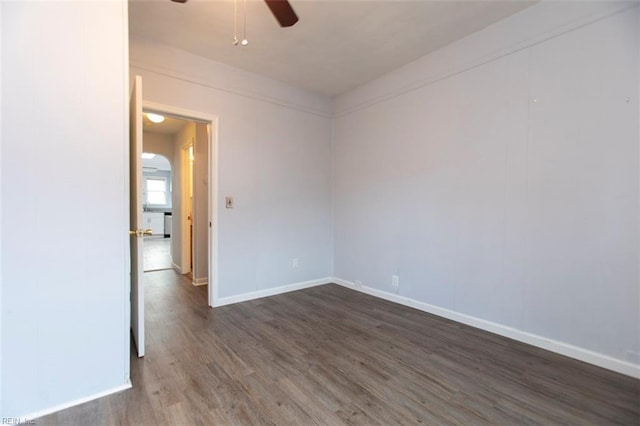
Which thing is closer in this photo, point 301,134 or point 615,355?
point 615,355

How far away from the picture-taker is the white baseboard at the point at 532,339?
6.85 ft

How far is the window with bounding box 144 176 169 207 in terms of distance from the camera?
1209 centimetres

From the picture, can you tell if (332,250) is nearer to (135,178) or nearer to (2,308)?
(135,178)

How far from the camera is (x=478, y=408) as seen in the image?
1.73m

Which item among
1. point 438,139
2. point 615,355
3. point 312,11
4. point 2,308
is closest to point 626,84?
point 438,139

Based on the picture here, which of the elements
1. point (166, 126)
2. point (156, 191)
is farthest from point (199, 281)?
point (156, 191)

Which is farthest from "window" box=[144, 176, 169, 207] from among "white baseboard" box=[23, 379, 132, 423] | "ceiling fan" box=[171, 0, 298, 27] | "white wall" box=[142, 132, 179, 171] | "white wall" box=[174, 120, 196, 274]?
"ceiling fan" box=[171, 0, 298, 27]

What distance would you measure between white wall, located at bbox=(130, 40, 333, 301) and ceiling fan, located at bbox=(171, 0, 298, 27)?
4.70 ft

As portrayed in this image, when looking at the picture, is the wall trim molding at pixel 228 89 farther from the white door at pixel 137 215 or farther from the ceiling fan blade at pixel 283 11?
the ceiling fan blade at pixel 283 11

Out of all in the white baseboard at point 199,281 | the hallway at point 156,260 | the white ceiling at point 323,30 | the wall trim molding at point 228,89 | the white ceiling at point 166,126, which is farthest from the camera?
the hallway at point 156,260

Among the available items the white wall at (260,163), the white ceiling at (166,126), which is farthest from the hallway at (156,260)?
the white wall at (260,163)

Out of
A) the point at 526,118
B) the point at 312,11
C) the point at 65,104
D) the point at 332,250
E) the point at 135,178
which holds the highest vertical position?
the point at 312,11

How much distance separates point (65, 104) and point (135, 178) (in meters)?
0.64

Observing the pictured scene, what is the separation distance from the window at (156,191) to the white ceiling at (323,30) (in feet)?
34.7
